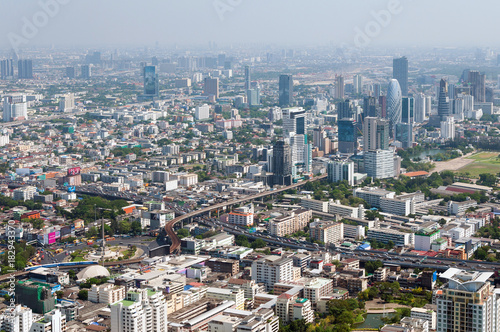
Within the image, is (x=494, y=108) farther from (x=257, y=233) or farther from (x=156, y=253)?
(x=156, y=253)

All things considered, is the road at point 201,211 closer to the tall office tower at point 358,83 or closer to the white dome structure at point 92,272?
the white dome structure at point 92,272

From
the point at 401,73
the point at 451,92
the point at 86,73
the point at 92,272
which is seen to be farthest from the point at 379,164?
the point at 86,73

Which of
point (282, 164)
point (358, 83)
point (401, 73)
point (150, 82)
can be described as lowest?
point (282, 164)

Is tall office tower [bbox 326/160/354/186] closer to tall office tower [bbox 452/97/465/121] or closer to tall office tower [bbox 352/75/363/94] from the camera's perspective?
tall office tower [bbox 452/97/465/121]

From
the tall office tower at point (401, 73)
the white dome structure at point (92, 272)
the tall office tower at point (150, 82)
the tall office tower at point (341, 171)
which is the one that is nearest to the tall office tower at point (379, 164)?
the tall office tower at point (341, 171)

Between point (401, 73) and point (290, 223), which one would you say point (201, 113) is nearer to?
point (401, 73)

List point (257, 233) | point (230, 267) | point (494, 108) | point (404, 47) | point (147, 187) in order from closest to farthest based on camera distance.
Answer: point (230, 267) → point (257, 233) → point (147, 187) → point (494, 108) → point (404, 47)

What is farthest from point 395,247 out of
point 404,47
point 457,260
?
point 404,47
